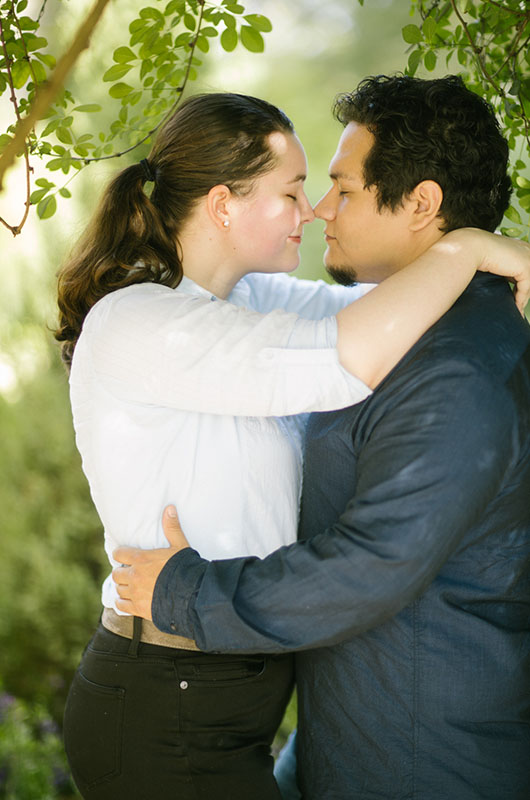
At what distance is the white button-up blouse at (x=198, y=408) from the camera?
1483mm

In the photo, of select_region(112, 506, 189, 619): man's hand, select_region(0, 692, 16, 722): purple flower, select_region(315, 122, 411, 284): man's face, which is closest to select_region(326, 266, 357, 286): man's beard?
select_region(315, 122, 411, 284): man's face

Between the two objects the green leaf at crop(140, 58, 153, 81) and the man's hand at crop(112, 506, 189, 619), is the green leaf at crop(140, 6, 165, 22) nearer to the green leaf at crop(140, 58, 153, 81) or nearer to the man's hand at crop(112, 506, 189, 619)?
the green leaf at crop(140, 58, 153, 81)

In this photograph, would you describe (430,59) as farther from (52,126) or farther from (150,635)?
(150,635)

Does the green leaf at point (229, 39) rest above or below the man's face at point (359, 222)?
above

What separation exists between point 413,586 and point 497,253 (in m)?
0.65

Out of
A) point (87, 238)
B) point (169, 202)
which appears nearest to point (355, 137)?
point (169, 202)

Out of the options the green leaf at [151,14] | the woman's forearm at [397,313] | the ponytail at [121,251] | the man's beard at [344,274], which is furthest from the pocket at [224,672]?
the green leaf at [151,14]

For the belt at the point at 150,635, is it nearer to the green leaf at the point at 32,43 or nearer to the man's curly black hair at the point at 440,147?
the man's curly black hair at the point at 440,147

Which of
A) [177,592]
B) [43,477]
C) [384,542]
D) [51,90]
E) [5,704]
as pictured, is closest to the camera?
[51,90]

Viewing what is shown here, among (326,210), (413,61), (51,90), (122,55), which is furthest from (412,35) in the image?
(51,90)

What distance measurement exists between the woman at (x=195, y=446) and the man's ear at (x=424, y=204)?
204 millimetres

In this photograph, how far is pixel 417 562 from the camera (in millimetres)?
1399

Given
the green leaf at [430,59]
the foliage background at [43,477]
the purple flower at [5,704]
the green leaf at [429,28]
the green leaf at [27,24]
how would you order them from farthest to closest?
1. the foliage background at [43,477]
2. the purple flower at [5,704]
3. the green leaf at [430,59]
4. the green leaf at [429,28]
5. the green leaf at [27,24]

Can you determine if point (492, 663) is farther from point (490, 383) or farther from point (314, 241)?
point (314, 241)
